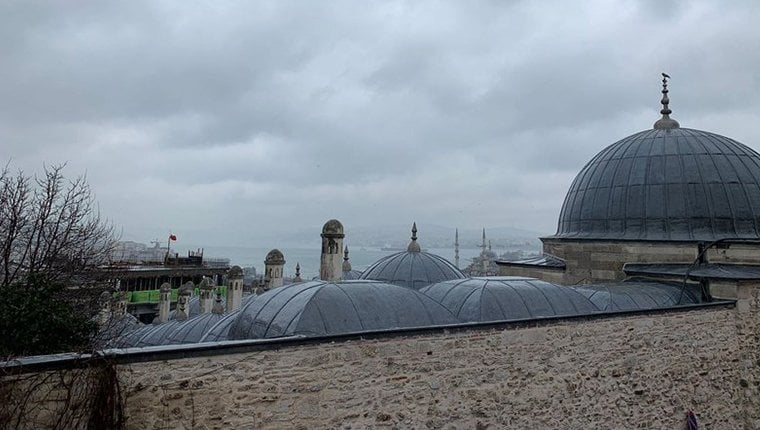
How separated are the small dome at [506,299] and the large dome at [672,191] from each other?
463 cm

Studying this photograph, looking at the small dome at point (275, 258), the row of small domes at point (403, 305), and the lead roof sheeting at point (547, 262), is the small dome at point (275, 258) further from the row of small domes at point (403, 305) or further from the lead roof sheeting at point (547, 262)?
the lead roof sheeting at point (547, 262)

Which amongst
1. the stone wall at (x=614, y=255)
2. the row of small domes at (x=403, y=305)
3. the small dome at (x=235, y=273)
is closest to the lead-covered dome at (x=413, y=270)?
the row of small domes at (x=403, y=305)

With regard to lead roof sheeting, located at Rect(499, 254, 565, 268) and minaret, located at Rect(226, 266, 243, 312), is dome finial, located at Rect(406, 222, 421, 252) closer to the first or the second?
lead roof sheeting, located at Rect(499, 254, 565, 268)

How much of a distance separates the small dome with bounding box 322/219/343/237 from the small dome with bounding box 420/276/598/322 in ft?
7.09

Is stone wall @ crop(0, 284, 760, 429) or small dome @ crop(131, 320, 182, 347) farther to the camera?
small dome @ crop(131, 320, 182, 347)

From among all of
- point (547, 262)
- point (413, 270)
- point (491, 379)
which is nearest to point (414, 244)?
point (413, 270)

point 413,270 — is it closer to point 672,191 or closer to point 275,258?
point 672,191

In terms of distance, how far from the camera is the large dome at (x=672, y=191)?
471 inches

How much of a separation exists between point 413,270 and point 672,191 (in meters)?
7.10

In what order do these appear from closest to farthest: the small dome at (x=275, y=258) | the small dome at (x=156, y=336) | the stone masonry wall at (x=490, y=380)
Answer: the stone masonry wall at (x=490, y=380) < the small dome at (x=156, y=336) < the small dome at (x=275, y=258)

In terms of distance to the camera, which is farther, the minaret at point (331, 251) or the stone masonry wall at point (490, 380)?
the minaret at point (331, 251)

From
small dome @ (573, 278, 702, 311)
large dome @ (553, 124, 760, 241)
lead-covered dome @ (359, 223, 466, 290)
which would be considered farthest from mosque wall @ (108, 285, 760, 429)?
lead-covered dome @ (359, 223, 466, 290)

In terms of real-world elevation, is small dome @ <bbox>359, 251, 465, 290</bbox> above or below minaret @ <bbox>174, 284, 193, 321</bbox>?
above

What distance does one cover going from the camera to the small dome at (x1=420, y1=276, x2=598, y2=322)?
8.24 metres
